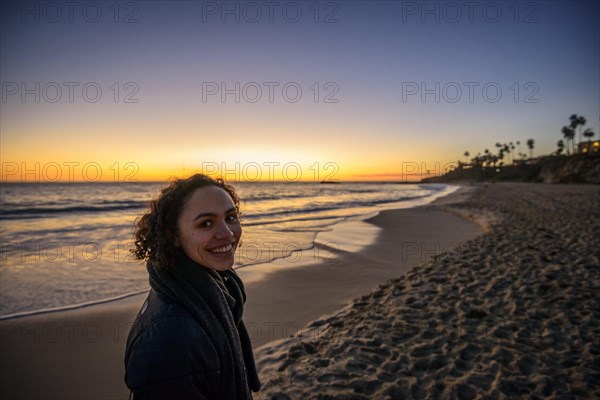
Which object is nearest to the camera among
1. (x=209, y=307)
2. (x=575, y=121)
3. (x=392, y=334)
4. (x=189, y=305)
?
(x=189, y=305)

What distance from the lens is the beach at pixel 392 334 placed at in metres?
3.78

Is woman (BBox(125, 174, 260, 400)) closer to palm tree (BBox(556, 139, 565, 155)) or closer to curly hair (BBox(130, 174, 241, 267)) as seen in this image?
curly hair (BBox(130, 174, 241, 267))

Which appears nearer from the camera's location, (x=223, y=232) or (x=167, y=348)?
(x=167, y=348)

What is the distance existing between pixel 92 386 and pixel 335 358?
323cm

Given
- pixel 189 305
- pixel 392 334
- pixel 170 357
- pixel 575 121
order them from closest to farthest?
pixel 170 357, pixel 189 305, pixel 392 334, pixel 575 121

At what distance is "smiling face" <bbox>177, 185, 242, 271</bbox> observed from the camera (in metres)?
1.98

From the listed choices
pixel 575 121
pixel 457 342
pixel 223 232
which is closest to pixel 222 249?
pixel 223 232

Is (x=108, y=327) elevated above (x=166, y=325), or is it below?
below

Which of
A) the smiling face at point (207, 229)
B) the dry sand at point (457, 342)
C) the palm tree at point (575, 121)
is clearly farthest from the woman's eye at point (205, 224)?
the palm tree at point (575, 121)

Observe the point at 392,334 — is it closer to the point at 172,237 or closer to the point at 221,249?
the point at 221,249

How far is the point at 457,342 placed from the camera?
15.0 feet

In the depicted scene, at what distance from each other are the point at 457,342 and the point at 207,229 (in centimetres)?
427

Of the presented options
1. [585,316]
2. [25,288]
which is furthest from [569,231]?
[25,288]

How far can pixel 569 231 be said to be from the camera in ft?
38.5
